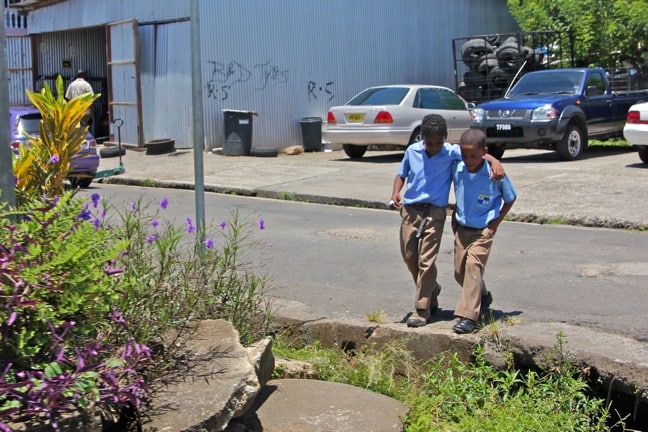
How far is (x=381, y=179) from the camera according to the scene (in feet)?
49.2

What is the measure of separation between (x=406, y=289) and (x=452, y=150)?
1.90 meters

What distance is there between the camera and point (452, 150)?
5.91 m

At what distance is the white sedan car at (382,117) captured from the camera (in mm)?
17375

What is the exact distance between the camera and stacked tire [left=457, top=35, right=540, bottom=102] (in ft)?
69.3

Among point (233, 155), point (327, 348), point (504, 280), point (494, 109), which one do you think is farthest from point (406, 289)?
point (233, 155)

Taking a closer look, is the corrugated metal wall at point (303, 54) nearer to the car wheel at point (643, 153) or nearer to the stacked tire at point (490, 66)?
A: the stacked tire at point (490, 66)

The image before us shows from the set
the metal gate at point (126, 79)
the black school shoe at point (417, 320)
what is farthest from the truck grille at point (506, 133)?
the black school shoe at point (417, 320)

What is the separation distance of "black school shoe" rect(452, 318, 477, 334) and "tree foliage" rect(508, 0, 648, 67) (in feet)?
56.5

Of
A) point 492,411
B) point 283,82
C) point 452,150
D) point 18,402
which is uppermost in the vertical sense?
point 283,82

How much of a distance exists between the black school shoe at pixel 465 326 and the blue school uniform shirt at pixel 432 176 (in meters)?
0.86

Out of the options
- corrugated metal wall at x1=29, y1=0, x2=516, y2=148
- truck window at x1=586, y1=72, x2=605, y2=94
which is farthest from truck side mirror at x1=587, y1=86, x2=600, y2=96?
corrugated metal wall at x1=29, y1=0, x2=516, y2=148

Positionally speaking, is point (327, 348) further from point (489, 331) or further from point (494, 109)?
point (494, 109)

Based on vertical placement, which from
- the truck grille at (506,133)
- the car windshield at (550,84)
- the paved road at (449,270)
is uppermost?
the car windshield at (550,84)

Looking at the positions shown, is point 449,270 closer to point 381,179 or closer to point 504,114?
point 381,179
